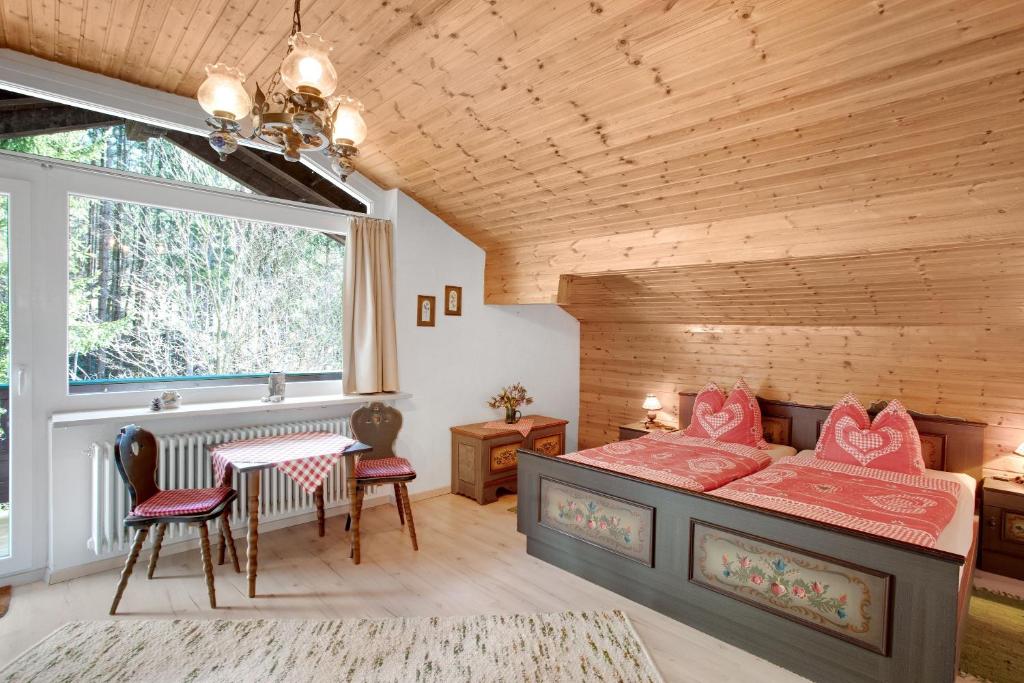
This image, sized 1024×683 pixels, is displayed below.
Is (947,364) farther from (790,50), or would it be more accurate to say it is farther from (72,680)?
(72,680)

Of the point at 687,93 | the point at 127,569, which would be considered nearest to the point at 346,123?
the point at 687,93

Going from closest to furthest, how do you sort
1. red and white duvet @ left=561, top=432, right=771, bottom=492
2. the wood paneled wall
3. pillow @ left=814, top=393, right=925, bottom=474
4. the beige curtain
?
red and white duvet @ left=561, top=432, right=771, bottom=492 < pillow @ left=814, top=393, right=925, bottom=474 < the wood paneled wall < the beige curtain

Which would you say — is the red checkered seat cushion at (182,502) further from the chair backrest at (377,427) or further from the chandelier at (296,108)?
the chandelier at (296,108)

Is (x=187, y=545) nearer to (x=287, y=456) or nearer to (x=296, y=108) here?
(x=287, y=456)

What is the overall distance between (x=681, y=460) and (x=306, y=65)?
310 centimetres

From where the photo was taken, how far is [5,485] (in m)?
2.99

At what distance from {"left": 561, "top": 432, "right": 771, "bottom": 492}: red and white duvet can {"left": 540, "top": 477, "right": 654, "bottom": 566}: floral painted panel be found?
0.20 m

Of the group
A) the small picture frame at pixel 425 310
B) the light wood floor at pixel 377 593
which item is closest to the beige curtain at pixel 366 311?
the small picture frame at pixel 425 310

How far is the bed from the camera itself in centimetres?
204

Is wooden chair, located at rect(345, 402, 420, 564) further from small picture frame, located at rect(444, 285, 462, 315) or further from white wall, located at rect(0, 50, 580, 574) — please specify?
small picture frame, located at rect(444, 285, 462, 315)

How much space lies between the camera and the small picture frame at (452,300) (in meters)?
4.79

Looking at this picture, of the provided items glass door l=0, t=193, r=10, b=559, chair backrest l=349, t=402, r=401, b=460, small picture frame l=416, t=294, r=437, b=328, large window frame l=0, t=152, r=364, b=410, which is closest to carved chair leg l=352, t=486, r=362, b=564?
chair backrest l=349, t=402, r=401, b=460

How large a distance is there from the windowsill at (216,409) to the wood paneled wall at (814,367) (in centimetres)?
231

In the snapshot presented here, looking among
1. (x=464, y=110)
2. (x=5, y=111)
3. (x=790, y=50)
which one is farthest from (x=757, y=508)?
(x=5, y=111)
